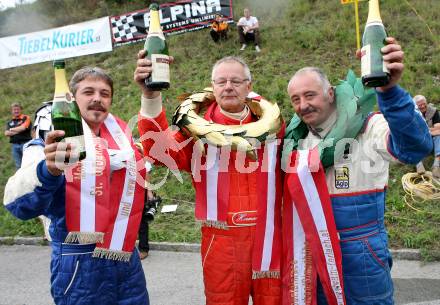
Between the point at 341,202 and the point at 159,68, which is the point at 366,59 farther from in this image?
the point at 159,68

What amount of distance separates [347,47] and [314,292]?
11.3 metres

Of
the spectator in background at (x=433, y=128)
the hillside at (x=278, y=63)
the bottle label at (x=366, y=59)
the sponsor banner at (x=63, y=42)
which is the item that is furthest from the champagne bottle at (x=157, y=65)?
the sponsor banner at (x=63, y=42)

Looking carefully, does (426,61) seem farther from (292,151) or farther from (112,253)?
(112,253)

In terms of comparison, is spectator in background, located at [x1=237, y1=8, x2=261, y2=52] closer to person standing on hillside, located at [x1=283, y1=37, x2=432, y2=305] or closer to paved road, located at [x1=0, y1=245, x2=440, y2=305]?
paved road, located at [x1=0, y1=245, x2=440, y2=305]

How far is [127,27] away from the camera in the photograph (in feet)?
51.9

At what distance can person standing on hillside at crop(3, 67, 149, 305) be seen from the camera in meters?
2.51

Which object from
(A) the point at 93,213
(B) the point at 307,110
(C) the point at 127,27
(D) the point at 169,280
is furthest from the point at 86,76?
(C) the point at 127,27

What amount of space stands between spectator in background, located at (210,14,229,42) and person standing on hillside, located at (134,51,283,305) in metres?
12.2

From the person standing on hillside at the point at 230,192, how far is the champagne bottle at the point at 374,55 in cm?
82

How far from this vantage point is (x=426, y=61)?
11383 mm

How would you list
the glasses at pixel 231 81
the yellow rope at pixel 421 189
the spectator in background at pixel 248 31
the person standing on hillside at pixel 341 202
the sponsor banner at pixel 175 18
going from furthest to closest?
the sponsor banner at pixel 175 18 → the spectator in background at pixel 248 31 → the yellow rope at pixel 421 189 → the glasses at pixel 231 81 → the person standing on hillside at pixel 341 202

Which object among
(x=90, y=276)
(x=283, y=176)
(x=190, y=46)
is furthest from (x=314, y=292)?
(x=190, y=46)

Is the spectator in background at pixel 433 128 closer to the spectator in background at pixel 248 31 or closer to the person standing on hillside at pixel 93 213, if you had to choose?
the person standing on hillside at pixel 93 213

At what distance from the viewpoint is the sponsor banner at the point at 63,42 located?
1500 cm
